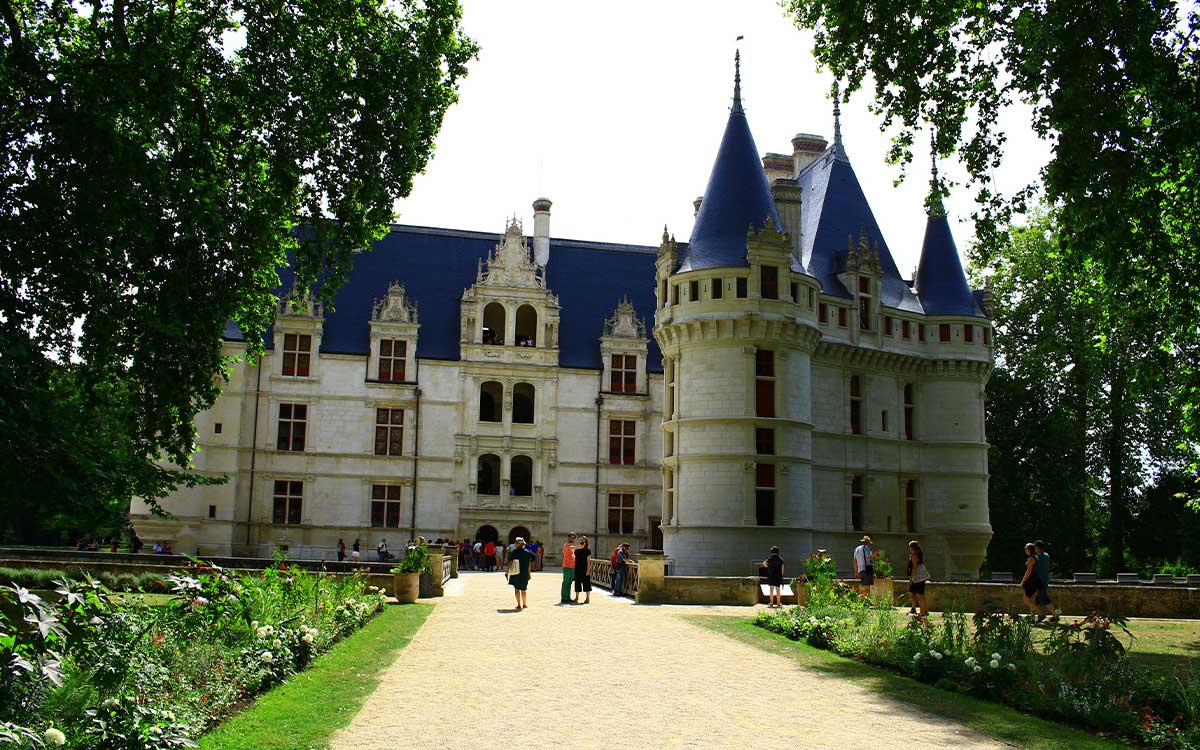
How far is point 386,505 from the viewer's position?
137ft

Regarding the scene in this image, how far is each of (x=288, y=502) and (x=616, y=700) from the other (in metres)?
32.6

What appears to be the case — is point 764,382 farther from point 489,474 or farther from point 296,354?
point 296,354

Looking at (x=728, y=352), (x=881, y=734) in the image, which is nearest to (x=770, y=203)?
(x=728, y=352)

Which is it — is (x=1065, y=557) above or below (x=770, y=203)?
below

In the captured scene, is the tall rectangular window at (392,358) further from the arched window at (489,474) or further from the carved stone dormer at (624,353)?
the carved stone dormer at (624,353)

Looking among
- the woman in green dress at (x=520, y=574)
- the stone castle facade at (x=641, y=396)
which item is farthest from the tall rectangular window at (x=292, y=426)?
the woman in green dress at (x=520, y=574)

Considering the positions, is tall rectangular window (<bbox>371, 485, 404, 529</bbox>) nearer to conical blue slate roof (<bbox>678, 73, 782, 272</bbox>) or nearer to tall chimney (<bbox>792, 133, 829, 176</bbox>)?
conical blue slate roof (<bbox>678, 73, 782, 272</bbox>)

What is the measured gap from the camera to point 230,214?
16.9 metres

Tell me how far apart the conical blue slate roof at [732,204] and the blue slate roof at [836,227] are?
4281 millimetres

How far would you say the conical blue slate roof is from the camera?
33.2 metres

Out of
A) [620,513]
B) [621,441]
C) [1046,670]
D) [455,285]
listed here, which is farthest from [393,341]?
[1046,670]

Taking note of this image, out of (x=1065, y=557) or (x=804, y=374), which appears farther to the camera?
(x=1065, y=557)

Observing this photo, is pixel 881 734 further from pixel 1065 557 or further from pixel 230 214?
pixel 1065 557

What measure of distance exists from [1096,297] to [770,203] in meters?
13.2
